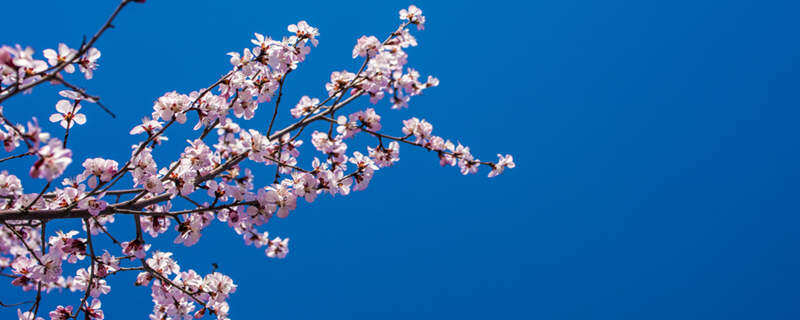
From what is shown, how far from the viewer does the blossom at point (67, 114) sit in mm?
1724

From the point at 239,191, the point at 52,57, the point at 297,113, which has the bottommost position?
the point at 239,191

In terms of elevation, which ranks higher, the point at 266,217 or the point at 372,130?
the point at 372,130

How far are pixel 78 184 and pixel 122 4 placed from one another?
2.75 ft

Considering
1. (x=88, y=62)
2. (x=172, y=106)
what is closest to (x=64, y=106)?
(x=88, y=62)

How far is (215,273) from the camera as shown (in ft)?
6.95

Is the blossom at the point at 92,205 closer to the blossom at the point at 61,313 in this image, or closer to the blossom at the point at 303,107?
the blossom at the point at 61,313

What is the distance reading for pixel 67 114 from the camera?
1.75 m

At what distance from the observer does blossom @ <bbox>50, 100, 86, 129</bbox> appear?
1724mm

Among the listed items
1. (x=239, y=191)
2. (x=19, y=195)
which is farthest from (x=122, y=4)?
(x=19, y=195)

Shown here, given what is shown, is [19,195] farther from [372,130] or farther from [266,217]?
[372,130]

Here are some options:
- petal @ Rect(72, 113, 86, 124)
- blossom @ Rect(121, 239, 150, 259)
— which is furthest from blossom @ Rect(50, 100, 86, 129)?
blossom @ Rect(121, 239, 150, 259)

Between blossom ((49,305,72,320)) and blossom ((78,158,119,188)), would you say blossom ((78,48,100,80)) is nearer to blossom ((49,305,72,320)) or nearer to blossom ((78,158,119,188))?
blossom ((78,158,119,188))

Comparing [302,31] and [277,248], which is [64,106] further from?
Answer: [277,248]

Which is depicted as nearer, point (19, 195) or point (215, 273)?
point (19, 195)
